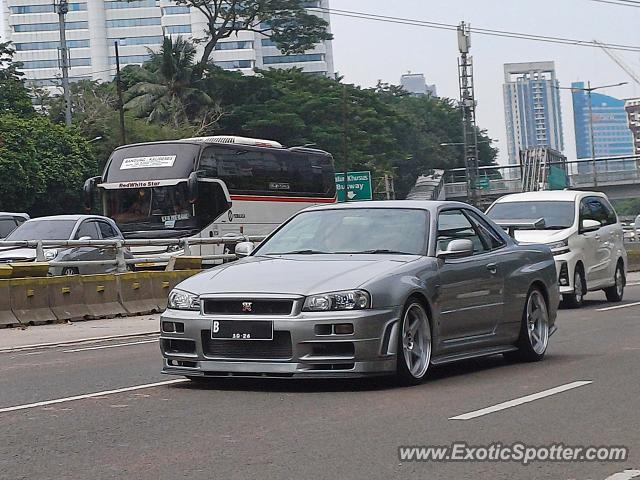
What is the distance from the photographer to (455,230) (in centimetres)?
1092

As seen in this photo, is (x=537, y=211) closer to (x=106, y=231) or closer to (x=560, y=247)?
(x=560, y=247)

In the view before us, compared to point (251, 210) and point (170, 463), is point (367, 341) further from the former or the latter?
point (251, 210)

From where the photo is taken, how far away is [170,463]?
6719 mm

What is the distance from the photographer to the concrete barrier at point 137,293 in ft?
70.9

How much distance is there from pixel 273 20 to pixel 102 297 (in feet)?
200

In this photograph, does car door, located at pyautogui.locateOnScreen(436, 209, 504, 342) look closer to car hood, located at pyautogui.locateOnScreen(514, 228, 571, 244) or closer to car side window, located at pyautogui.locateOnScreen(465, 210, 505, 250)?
car side window, located at pyautogui.locateOnScreen(465, 210, 505, 250)

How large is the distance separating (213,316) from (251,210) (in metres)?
29.2

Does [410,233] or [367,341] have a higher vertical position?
[410,233]

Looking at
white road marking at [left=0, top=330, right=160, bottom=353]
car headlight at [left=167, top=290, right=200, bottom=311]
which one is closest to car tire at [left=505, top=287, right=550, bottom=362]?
car headlight at [left=167, top=290, right=200, bottom=311]

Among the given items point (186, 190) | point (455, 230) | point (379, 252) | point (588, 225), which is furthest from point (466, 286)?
point (186, 190)

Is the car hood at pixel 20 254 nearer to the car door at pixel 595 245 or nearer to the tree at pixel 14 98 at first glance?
the car door at pixel 595 245

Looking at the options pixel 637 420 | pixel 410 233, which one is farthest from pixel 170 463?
pixel 410 233

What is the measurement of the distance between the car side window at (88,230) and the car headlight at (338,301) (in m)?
16.4

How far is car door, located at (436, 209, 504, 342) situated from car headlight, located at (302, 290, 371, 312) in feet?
3.55
